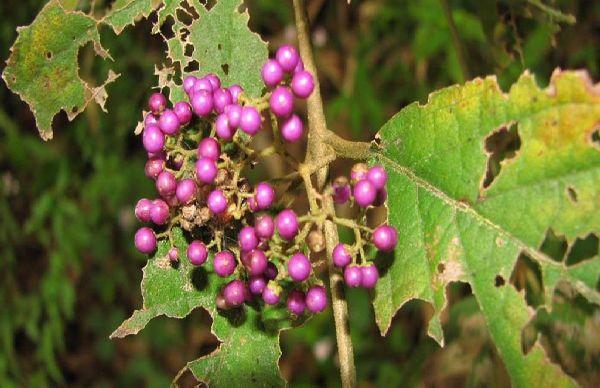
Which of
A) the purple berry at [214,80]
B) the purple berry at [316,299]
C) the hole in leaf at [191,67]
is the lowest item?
the purple berry at [316,299]

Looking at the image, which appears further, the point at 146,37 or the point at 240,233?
the point at 146,37

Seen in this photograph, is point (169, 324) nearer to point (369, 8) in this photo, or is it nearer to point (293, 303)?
point (369, 8)

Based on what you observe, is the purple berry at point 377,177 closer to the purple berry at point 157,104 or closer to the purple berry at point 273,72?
the purple berry at point 273,72

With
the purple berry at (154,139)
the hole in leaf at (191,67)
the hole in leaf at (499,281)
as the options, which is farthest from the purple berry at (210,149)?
the hole in leaf at (499,281)

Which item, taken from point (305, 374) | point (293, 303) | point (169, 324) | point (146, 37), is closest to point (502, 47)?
point (293, 303)

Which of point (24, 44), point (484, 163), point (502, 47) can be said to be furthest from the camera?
point (502, 47)

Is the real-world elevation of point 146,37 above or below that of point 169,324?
above

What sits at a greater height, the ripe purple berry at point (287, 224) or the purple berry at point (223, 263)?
the ripe purple berry at point (287, 224)
